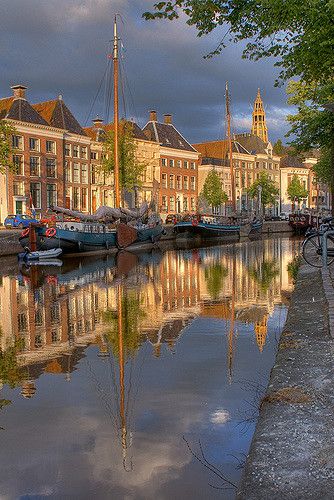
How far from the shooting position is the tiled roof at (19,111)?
170 feet

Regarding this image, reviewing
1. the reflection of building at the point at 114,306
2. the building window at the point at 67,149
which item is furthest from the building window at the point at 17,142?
the reflection of building at the point at 114,306

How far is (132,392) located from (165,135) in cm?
7178

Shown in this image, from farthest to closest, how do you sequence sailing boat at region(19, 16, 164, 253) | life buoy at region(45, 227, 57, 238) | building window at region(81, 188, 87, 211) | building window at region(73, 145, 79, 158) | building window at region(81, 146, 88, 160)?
1. building window at region(81, 146, 88, 160)
2. building window at region(81, 188, 87, 211)
3. building window at region(73, 145, 79, 158)
4. sailing boat at region(19, 16, 164, 253)
5. life buoy at region(45, 227, 57, 238)

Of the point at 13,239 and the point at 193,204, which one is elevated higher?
the point at 193,204

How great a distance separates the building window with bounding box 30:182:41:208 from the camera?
52.7 metres

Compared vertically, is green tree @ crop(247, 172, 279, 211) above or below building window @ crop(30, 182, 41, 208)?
above

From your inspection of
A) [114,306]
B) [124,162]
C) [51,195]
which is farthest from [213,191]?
[114,306]

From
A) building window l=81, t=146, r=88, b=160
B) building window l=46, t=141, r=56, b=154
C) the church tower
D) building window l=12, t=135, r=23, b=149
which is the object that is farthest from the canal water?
the church tower

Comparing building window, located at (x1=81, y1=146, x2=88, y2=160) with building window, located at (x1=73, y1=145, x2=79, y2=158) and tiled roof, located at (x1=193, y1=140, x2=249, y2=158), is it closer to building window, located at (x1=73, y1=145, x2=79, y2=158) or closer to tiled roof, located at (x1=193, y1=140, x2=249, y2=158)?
building window, located at (x1=73, y1=145, x2=79, y2=158)

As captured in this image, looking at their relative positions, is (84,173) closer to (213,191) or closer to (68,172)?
(68,172)

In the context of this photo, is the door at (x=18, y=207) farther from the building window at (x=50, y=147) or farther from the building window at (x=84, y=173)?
the building window at (x=84, y=173)

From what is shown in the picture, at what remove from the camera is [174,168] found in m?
76.4

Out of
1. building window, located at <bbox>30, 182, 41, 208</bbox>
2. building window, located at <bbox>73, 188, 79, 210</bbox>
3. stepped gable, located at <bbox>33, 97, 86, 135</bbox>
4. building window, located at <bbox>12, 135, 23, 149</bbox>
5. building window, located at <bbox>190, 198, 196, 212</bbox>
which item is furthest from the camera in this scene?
building window, located at <bbox>190, 198, 196, 212</bbox>

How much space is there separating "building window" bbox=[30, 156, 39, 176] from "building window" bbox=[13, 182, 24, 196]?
6.12 ft
